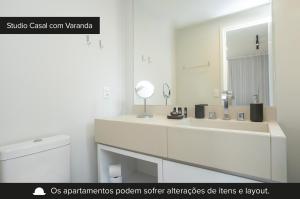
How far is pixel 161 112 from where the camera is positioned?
151 cm

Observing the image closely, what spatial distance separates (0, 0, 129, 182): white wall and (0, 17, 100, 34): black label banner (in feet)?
0.10

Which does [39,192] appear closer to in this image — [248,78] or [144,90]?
[144,90]

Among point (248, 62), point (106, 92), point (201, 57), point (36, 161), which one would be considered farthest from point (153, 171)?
point (248, 62)

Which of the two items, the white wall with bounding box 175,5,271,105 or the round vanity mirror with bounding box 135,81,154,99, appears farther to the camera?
the round vanity mirror with bounding box 135,81,154,99

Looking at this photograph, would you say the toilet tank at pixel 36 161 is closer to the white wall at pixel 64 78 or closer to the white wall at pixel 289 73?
the white wall at pixel 64 78

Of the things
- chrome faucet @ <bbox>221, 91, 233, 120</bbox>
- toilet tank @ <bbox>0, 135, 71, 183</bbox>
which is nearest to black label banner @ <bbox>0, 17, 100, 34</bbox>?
toilet tank @ <bbox>0, 135, 71, 183</bbox>

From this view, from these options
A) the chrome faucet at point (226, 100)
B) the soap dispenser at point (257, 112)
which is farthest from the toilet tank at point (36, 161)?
the soap dispenser at point (257, 112)

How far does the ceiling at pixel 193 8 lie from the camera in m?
1.16

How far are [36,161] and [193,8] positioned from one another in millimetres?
1504

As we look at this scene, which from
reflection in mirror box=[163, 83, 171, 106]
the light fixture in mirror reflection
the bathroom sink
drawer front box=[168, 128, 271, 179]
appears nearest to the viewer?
drawer front box=[168, 128, 271, 179]

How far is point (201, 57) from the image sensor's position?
1.33 m

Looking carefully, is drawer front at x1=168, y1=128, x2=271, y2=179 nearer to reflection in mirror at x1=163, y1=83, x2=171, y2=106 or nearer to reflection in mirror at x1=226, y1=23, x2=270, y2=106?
reflection in mirror at x1=226, y1=23, x2=270, y2=106

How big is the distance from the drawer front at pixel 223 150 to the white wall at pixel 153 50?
25.1 inches

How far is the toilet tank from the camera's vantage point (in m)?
0.83
